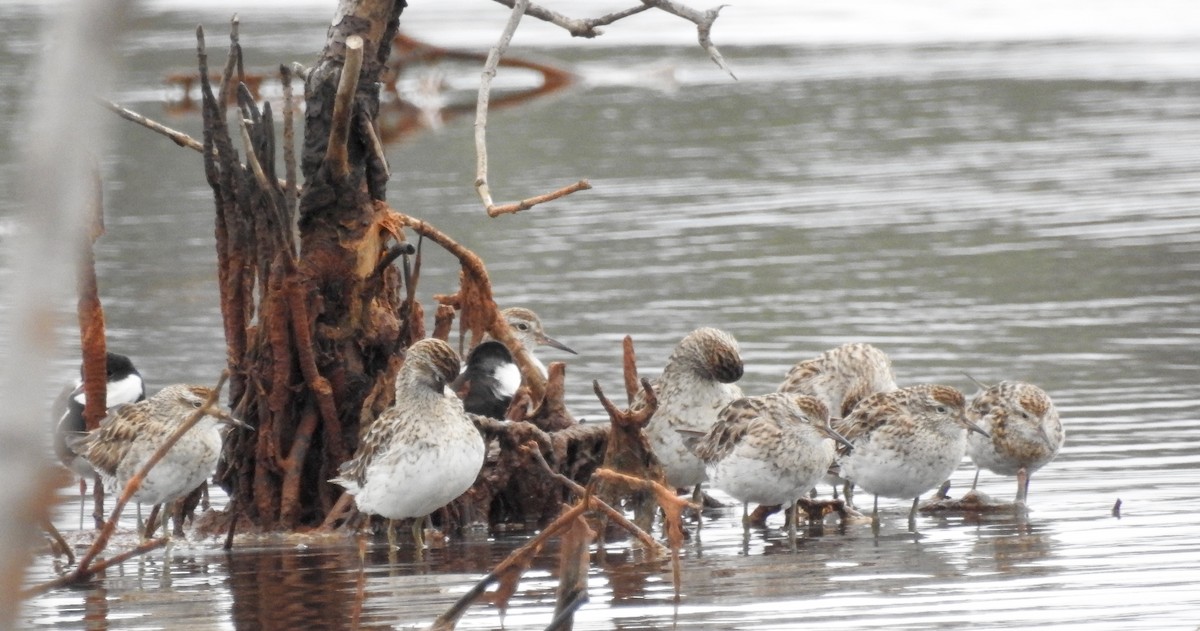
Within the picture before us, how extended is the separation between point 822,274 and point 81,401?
10.4 m

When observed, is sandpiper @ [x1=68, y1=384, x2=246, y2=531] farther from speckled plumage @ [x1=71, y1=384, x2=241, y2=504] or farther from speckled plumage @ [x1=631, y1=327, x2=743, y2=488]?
speckled plumage @ [x1=631, y1=327, x2=743, y2=488]

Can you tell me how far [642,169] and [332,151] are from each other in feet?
63.4

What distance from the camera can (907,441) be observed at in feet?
30.8

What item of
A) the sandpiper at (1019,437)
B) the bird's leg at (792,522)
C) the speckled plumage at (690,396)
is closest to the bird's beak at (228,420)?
the speckled plumage at (690,396)

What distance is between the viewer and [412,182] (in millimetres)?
26672

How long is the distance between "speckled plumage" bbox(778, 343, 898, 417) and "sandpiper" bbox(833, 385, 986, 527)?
1.60m

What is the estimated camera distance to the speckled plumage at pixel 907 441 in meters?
9.41

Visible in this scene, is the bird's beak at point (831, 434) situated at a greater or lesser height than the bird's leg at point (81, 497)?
greater

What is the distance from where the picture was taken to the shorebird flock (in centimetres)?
857

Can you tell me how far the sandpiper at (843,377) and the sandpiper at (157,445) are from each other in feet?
13.3

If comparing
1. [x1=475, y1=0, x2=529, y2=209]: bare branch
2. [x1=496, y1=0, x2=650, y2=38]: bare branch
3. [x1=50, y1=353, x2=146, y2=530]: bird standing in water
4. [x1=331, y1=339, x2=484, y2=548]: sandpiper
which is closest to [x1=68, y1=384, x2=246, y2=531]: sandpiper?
[x1=50, y1=353, x2=146, y2=530]: bird standing in water

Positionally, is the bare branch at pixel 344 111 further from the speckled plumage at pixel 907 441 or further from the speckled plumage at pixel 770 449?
the speckled plumage at pixel 907 441

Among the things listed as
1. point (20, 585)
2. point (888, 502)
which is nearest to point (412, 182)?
point (888, 502)

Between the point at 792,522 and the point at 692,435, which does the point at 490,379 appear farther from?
the point at 792,522
